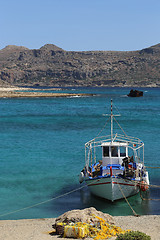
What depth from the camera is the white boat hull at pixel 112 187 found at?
22062 mm

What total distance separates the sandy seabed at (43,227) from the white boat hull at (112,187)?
2.60 m

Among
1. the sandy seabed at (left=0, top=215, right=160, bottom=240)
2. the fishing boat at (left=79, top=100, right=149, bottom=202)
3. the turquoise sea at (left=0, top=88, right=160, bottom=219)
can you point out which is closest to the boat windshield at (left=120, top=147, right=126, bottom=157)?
the fishing boat at (left=79, top=100, right=149, bottom=202)

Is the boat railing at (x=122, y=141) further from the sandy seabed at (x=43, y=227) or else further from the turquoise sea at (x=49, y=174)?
the sandy seabed at (x=43, y=227)

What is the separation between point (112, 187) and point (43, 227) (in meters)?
5.79

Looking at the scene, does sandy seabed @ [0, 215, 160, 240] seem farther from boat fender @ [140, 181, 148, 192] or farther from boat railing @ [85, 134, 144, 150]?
boat railing @ [85, 134, 144, 150]

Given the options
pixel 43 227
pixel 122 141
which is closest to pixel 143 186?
pixel 43 227

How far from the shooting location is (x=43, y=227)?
17609 mm

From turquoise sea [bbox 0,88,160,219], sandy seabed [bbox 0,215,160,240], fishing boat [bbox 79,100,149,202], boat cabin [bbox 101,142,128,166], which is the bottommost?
turquoise sea [bbox 0,88,160,219]

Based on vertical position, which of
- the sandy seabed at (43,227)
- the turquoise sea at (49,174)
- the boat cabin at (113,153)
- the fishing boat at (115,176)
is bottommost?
the turquoise sea at (49,174)

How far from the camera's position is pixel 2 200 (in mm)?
23703

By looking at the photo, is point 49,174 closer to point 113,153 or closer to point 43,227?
point 113,153

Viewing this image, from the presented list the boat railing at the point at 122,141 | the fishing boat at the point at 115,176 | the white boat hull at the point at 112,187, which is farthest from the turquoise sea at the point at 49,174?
the boat railing at the point at 122,141

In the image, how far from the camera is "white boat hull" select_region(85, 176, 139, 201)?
72.4ft

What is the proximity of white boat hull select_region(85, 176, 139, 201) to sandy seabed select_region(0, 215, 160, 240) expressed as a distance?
2596 mm
